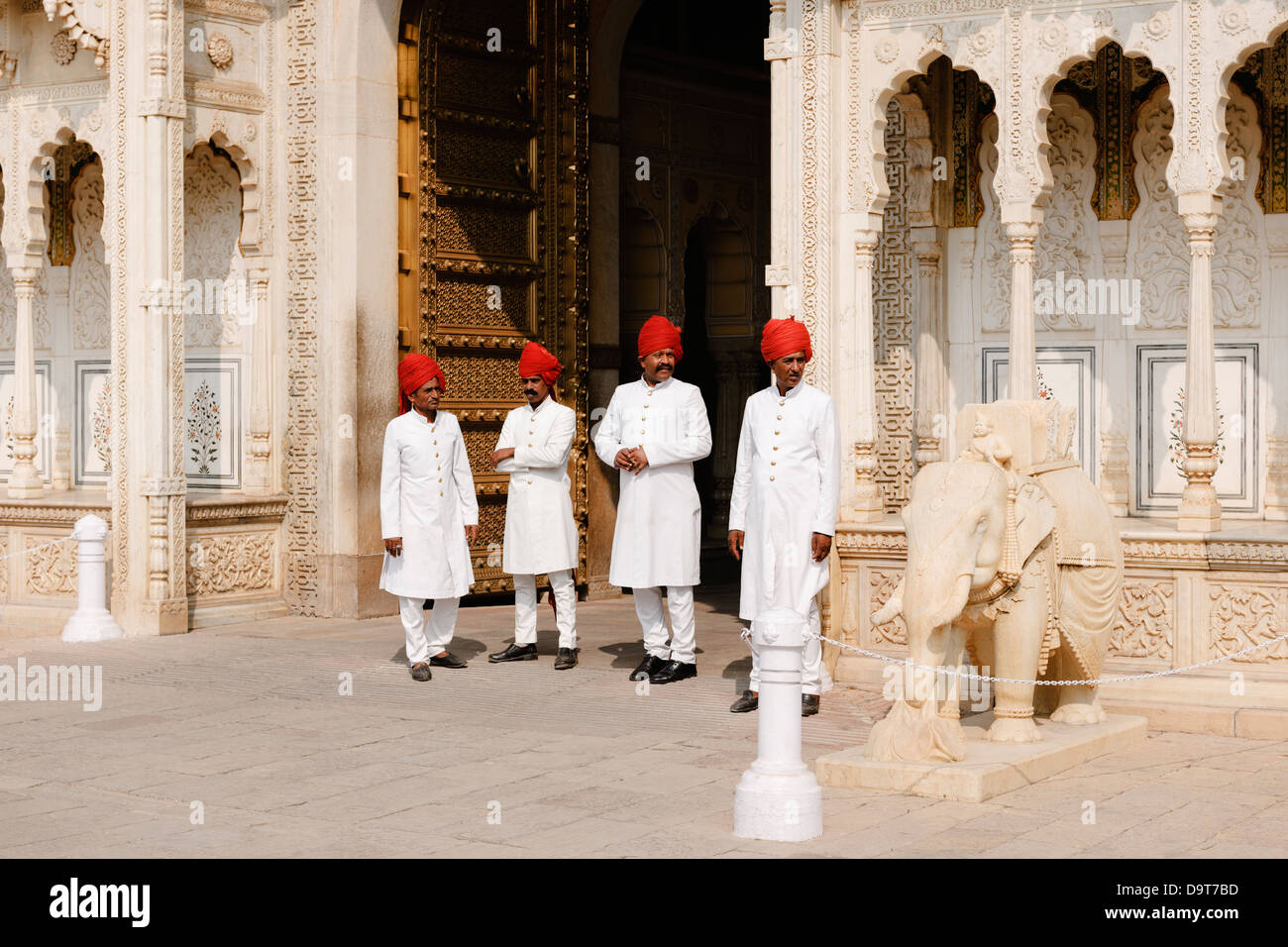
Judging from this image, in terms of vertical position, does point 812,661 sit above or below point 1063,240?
below

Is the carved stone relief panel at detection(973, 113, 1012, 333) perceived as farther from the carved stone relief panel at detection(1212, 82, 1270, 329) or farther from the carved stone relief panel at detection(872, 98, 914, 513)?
the carved stone relief panel at detection(1212, 82, 1270, 329)

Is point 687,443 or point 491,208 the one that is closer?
point 687,443

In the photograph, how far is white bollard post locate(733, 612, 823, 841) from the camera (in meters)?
5.77

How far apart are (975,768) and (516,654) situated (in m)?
4.06

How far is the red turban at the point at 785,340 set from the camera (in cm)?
844

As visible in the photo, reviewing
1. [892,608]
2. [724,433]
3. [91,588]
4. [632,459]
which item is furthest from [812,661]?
[724,433]

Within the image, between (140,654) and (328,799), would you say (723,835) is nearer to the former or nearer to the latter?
(328,799)

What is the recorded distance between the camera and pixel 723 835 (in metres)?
5.88

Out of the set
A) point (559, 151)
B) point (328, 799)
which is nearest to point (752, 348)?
point (559, 151)

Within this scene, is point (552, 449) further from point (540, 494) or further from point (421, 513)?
point (421, 513)

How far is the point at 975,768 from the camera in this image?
6.43 m

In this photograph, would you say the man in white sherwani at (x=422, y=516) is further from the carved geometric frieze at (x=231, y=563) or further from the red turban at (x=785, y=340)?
the carved geometric frieze at (x=231, y=563)

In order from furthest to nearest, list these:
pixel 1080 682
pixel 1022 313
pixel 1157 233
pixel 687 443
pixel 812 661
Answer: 1. pixel 1157 233
2. pixel 687 443
3. pixel 1022 313
4. pixel 812 661
5. pixel 1080 682

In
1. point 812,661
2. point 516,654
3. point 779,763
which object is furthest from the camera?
point 516,654
